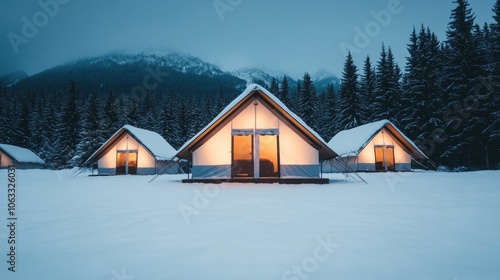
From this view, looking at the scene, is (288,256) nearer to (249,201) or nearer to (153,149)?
(249,201)

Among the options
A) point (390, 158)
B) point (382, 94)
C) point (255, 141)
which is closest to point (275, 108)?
point (255, 141)

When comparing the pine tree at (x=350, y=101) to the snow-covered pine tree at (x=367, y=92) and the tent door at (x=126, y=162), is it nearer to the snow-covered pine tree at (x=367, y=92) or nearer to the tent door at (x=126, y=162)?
the snow-covered pine tree at (x=367, y=92)

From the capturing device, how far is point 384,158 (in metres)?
20.7

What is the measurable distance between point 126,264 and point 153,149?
2107cm

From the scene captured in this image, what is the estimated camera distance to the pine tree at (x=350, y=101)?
35156 millimetres

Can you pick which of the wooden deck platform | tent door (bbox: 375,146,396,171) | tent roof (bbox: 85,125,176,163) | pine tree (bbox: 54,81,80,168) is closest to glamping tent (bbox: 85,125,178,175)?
tent roof (bbox: 85,125,176,163)

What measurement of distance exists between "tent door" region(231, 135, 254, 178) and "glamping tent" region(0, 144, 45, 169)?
3609 centimetres

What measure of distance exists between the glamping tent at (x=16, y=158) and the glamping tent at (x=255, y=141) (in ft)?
118

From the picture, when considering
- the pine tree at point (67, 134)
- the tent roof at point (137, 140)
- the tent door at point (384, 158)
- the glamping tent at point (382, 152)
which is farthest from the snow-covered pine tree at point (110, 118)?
the tent door at point (384, 158)

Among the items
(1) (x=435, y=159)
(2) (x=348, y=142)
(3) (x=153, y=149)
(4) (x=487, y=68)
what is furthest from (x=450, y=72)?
(3) (x=153, y=149)

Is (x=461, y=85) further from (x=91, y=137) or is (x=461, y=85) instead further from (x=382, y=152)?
(x=91, y=137)

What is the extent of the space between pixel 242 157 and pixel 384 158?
41.0 feet

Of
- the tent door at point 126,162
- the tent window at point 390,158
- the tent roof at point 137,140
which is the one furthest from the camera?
the tent door at point 126,162

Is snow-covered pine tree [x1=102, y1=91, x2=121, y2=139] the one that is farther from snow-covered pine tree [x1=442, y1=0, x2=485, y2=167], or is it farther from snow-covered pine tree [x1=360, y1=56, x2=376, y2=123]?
snow-covered pine tree [x1=442, y1=0, x2=485, y2=167]
